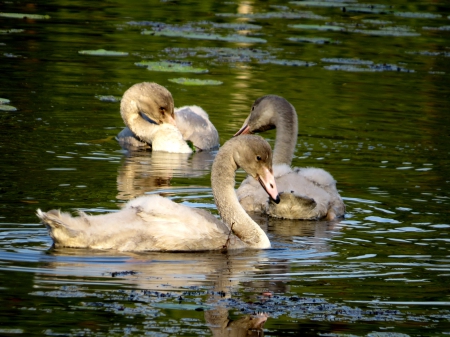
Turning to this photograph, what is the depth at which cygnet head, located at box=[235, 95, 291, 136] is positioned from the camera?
12.5 meters

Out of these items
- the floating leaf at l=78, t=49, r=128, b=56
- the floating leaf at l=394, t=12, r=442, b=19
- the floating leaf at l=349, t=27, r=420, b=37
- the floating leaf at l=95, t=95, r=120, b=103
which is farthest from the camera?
the floating leaf at l=394, t=12, r=442, b=19

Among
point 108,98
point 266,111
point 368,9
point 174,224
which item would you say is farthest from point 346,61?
point 174,224

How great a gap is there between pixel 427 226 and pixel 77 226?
3.26 m

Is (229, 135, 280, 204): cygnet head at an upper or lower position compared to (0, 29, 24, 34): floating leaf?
upper

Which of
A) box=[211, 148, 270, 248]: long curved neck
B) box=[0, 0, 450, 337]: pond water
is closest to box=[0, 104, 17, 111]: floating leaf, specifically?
box=[0, 0, 450, 337]: pond water

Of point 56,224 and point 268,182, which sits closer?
point 56,224

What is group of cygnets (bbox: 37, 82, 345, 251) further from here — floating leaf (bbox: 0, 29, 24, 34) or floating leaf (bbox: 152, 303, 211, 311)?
floating leaf (bbox: 0, 29, 24, 34)

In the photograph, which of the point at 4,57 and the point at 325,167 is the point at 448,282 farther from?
the point at 4,57

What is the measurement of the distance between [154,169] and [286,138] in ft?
5.42

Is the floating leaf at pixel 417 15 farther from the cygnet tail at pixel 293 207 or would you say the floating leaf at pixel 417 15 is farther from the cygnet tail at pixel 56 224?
the cygnet tail at pixel 56 224

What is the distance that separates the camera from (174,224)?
8625 mm

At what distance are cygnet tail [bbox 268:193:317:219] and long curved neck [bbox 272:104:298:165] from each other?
157 cm

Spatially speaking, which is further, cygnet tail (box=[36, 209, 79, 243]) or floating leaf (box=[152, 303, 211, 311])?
cygnet tail (box=[36, 209, 79, 243])

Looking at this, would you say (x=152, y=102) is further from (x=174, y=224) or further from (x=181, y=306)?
(x=181, y=306)
